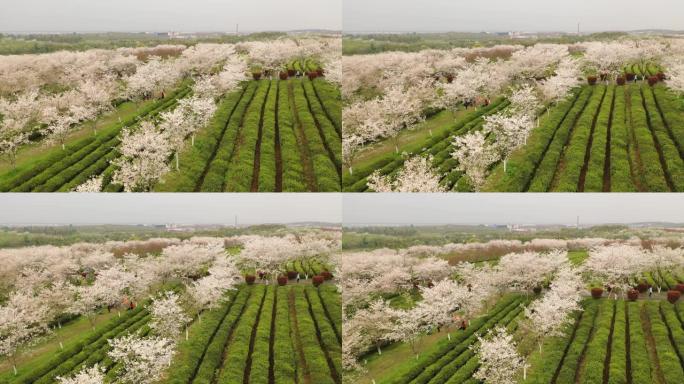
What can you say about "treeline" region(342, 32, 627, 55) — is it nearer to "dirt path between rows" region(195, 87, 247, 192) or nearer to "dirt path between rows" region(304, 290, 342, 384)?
"dirt path between rows" region(195, 87, 247, 192)

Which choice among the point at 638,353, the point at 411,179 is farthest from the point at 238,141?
the point at 638,353

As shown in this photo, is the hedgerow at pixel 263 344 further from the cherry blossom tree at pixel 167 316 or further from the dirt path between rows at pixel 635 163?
the dirt path between rows at pixel 635 163

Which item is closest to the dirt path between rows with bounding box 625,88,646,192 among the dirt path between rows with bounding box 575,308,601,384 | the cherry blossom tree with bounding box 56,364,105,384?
the dirt path between rows with bounding box 575,308,601,384

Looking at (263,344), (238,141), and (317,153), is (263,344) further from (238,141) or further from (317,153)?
(238,141)

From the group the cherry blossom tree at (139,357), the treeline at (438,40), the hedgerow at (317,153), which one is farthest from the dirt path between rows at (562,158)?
the cherry blossom tree at (139,357)

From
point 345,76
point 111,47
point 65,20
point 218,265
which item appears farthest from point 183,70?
point 218,265

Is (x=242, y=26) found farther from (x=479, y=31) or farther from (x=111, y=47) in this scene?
(x=479, y=31)
